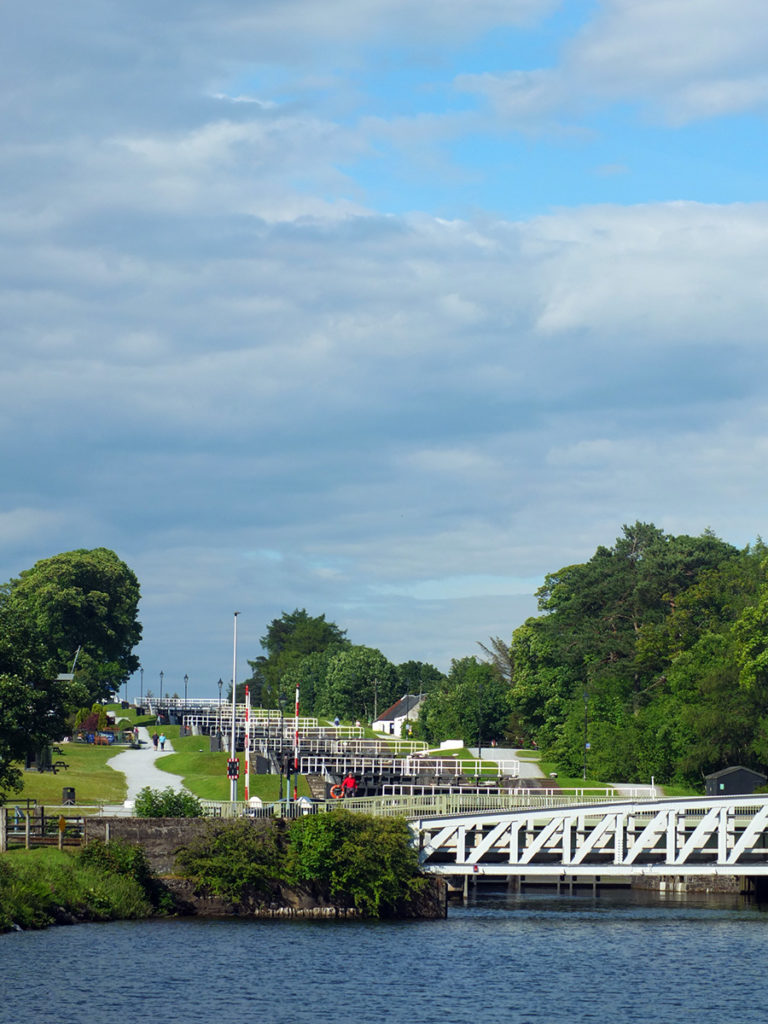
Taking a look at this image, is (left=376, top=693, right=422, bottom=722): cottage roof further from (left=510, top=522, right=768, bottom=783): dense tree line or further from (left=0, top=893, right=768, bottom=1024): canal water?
(left=0, top=893, right=768, bottom=1024): canal water

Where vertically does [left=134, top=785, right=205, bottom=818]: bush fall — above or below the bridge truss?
above

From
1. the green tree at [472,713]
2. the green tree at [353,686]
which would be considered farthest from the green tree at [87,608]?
the green tree at [472,713]

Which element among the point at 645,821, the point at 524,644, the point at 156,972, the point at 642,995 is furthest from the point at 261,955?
the point at 524,644

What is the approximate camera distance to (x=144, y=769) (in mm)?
100062

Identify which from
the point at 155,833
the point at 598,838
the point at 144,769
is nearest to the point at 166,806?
the point at 155,833

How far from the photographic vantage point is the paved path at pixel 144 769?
87438mm

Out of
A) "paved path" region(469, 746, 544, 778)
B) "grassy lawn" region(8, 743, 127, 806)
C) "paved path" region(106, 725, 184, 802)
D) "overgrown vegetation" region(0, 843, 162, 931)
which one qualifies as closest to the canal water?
"overgrown vegetation" region(0, 843, 162, 931)

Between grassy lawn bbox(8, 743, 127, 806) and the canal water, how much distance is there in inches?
861

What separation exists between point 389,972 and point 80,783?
41.1m

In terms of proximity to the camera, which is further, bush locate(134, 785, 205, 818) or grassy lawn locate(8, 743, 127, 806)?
grassy lawn locate(8, 743, 127, 806)

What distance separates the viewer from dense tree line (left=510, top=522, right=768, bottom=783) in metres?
95.2

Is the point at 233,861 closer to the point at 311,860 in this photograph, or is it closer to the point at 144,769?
the point at 311,860

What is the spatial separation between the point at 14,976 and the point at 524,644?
98177 mm

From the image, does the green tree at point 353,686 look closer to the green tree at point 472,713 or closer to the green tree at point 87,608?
the green tree at point 87,608
